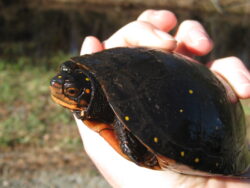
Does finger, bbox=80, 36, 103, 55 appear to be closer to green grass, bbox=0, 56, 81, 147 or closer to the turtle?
the turtle

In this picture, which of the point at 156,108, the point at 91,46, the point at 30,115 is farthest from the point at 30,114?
the point at 156,108

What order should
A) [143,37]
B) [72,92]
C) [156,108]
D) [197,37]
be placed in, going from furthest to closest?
1. [197,37]
2. [143,37]
3. [72,92]
4. [156,108]

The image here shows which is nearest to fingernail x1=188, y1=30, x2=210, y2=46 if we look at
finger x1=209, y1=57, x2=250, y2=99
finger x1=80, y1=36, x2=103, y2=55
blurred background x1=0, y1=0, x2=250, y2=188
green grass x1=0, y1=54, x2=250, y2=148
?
finger x1=209, y1=57, x2=250, y2=99

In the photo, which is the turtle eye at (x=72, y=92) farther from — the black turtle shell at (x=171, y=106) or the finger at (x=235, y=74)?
the finger at (x=235, y=74)

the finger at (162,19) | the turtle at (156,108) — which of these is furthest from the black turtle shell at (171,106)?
the finger at (162,19)

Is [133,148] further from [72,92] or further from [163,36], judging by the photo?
[163,36]

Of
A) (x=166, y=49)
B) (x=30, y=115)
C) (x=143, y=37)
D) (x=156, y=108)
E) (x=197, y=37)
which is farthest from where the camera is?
(x=30, y=115)

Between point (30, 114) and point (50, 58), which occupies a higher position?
point (30, 114)
